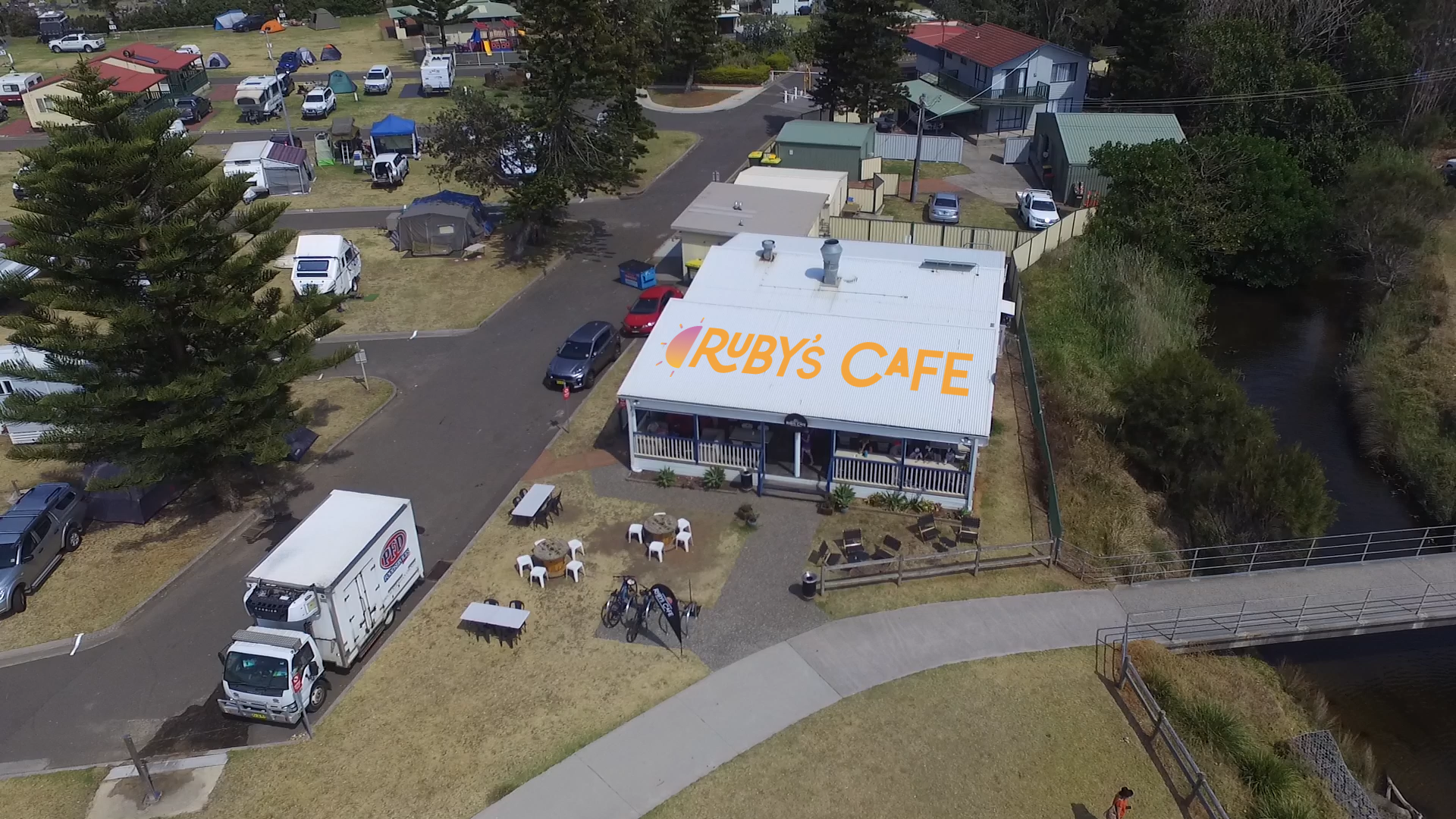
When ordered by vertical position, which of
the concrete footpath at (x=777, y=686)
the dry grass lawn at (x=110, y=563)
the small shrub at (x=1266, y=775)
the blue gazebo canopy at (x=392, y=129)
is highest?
the blue gazebo canopy at (x=392, y=129)

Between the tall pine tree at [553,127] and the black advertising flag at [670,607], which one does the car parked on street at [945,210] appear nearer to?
the tall pine tree at [553,127]

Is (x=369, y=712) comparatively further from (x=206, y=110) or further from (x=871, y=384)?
(x=206, y=110)

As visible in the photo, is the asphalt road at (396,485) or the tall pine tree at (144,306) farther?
the tall pine tree at (144,306)

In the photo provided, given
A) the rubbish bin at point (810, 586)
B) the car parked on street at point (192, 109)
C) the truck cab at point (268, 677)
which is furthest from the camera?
the car parked on street at point (192, 109)

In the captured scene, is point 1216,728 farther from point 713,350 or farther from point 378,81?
point 378,81

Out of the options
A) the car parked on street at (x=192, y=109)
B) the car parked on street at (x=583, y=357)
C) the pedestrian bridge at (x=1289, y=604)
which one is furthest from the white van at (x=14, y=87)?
the pedestrian bridge at (x=1289, y=604)

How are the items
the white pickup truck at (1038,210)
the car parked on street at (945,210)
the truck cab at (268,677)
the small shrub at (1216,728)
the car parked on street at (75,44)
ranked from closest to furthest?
the truck cab at (268,677) → the small shrub at (1216,728) → the white pickup truck at (1038,210) → the car parked on street at (945,210) → the car parked on street at (75,44)

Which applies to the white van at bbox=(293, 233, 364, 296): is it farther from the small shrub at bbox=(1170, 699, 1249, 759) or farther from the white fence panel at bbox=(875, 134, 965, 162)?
the small shrub at bbox=(1170, 699, 1249, 759)

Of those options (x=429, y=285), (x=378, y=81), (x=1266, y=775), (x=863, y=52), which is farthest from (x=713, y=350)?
(x=378, y=81)
